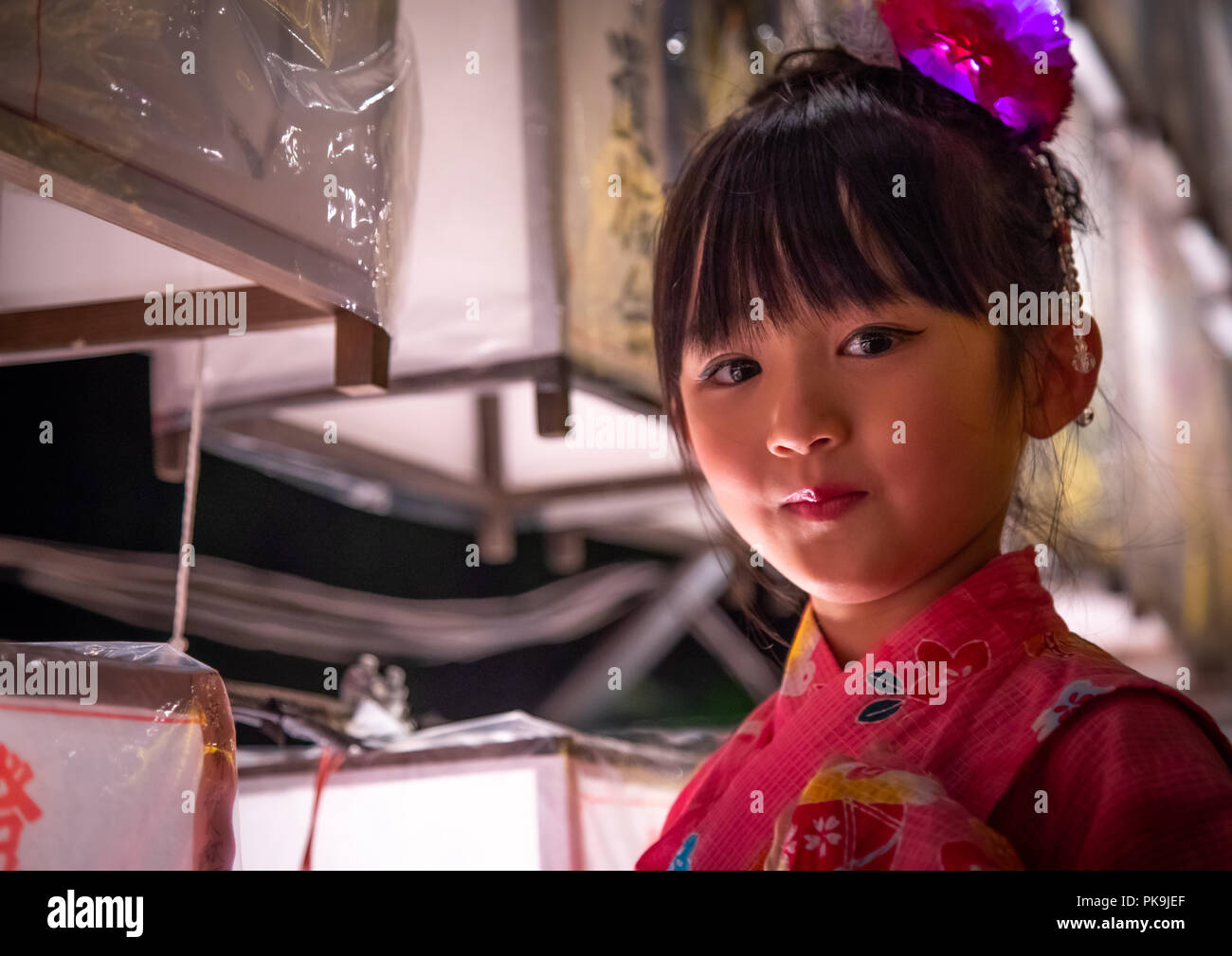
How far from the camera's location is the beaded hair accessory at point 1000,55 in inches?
35.3

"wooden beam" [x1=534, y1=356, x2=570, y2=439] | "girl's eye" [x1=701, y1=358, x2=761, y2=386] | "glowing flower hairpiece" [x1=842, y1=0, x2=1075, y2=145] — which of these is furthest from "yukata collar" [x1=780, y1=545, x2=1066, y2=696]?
"wooden beam" [x1=534, y1=356, x2=570, y2=439]

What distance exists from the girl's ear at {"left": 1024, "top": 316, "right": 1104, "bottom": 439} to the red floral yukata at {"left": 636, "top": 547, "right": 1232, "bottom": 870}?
0.11 m

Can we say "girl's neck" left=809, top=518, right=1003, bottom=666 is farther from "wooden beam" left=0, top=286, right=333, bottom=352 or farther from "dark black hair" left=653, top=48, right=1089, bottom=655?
"wooden beam" left=0, top=286, right=333, bottom=352

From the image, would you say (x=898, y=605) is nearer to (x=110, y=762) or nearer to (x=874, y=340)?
(x=874, y=340)

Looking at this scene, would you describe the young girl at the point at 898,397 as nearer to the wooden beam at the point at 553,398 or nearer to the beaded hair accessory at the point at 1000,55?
the beaded hair accessory at the point at 1000,55

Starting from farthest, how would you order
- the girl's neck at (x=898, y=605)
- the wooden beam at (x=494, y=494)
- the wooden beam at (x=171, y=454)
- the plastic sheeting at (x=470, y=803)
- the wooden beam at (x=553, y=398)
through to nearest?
the wooden beam at (x=494, y=494), the wooden beam at (x=171, y=454), the wooden beam at (x=553, y=398), the plastic sheeting at (x=470, y=803), the girl's neck at (x=898, y=605)

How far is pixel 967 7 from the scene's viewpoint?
909 mm

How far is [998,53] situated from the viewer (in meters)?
0.90

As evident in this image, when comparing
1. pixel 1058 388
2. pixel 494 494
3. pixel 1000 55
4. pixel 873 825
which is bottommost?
pixel 873 825

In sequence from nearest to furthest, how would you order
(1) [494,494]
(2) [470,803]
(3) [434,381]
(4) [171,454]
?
(2) [470,803], (3) [434,381], (4) [171,454], (1) [494,494]

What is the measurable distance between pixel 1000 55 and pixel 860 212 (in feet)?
0.59

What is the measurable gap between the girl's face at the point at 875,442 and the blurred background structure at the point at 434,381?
284 millimetres

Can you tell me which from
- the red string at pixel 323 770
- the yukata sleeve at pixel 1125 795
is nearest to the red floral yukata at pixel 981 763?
the yukata sleeve at pixel 1125 795

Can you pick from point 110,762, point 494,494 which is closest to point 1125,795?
point 110,762
